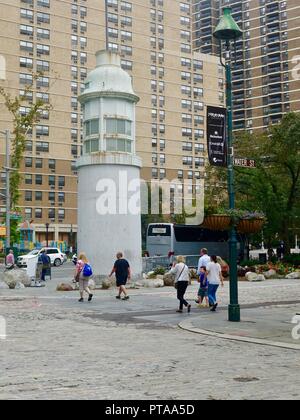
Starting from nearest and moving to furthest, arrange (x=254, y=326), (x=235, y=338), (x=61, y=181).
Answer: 1. (x=235, y=338)
2. (x=254, y=326)
3. (x=61, y=181)

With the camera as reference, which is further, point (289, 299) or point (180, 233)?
point (180, 233)

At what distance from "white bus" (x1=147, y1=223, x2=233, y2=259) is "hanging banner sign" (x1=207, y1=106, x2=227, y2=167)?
27839 millimetres

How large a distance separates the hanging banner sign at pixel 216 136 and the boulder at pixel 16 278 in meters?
14.8

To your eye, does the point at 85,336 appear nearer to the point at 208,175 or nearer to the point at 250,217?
the point at 250,217

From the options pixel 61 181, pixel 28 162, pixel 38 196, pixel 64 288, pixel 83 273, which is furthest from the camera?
pixel 61 181

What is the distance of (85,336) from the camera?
11609 millimetres

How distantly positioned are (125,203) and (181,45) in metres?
80.1

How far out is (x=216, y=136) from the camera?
13.7 m

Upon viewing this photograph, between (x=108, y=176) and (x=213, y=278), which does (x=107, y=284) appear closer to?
(x=108, y=176)

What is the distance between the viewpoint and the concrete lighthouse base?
83.6ft

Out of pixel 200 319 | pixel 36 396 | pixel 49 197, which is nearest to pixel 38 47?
pixel 49 197

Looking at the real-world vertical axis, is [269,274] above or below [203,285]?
below

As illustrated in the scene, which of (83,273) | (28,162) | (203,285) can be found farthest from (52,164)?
(203,285)

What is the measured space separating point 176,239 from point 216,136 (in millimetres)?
28784
